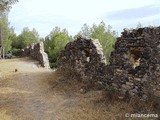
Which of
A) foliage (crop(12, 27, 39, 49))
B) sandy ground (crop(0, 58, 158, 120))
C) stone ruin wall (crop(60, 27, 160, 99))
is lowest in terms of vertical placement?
sandy ground (crop(0, 58, 158, 120))

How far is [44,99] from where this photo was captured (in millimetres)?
13742

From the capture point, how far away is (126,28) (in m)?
13.0

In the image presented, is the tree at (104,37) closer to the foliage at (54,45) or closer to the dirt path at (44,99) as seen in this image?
the foliage at (54,45)

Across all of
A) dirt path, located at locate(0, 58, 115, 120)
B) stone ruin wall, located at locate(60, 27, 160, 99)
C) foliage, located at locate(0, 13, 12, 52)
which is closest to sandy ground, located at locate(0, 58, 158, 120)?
dirt path, located at locate(0, 58, 115, 120)

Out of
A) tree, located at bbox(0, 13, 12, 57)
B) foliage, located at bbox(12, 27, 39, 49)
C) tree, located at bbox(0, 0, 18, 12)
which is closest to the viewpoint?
tree, located at bbox(0, 0, 18, 12)

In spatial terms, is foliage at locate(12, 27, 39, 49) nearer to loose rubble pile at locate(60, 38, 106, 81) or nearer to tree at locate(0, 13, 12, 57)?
tree at locate(0, 13, 12, 57)

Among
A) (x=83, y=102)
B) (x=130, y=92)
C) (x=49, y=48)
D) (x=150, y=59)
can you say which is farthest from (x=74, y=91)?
(x=49, y=48)

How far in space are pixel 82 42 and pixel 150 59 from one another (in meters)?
5.38

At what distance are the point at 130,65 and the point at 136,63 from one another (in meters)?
0.99

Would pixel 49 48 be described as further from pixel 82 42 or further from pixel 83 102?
pixel 83 102

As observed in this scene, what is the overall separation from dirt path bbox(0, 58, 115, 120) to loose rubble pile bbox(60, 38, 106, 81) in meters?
0.85

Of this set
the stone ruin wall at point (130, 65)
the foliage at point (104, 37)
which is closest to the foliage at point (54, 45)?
the foliage at point (104, 37)

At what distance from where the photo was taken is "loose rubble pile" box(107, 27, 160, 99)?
37.5ft

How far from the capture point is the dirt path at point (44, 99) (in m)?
11.7
